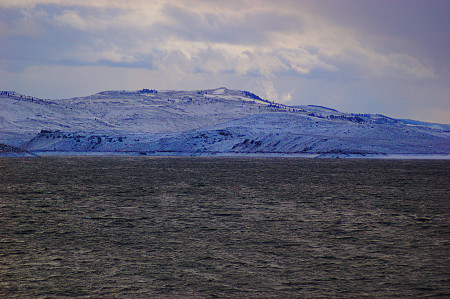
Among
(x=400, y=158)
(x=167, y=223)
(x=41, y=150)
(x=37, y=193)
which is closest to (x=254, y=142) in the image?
(x=400, y=158)

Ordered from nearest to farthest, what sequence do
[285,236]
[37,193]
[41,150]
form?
[285,236] < [37,193] < [41,150]

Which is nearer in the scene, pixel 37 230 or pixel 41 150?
pixel 37 230

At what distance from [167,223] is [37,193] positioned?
1895cm

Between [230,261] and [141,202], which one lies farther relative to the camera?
[141,202]

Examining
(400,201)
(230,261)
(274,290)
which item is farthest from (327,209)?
(274,290)

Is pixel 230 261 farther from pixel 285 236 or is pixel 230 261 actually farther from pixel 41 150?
pixel 41 150

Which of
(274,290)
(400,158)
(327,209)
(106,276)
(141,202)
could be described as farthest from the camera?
(400,158)

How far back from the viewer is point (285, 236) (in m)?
20.1

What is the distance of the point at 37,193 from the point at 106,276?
26697mm

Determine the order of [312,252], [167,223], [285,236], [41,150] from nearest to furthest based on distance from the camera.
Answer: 1. [312,252]
2. [285,236]
3. [167,223]
4. [41,150]

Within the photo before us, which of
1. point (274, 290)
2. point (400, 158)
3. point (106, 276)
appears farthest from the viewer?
point (400, 158)

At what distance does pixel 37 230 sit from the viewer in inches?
843

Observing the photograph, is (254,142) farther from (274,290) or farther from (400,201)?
(274,290)

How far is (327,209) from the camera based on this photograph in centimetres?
A: 2905
